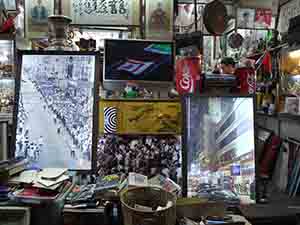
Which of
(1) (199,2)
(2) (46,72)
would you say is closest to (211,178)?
(2) (46,72)

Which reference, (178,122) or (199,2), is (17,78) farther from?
(199,2)

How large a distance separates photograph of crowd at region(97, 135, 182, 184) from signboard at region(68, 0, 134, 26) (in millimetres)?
2498

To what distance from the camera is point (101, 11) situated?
192 inches

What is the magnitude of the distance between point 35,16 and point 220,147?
11.5 feet

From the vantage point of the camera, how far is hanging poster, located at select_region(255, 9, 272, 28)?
6.01m

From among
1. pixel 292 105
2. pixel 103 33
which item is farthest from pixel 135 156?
pixel 103 33

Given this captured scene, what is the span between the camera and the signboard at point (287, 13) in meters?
4.18

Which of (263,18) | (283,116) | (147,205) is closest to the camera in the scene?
(147,205)

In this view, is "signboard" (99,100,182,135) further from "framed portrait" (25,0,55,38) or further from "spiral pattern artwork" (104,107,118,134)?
"framed portrait" (25,0,55,38)

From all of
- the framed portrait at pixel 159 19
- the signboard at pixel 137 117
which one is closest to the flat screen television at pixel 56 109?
the signboard at pixel 137 117

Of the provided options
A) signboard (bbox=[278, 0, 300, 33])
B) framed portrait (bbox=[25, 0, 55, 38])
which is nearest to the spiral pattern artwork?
framed portrait (bbox=[25, 0, 55, 38])

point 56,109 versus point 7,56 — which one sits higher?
point 7,56

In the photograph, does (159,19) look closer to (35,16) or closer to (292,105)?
(35,16)

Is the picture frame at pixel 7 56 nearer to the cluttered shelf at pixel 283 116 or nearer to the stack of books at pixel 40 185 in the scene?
the stack of books at pixel 40 185
